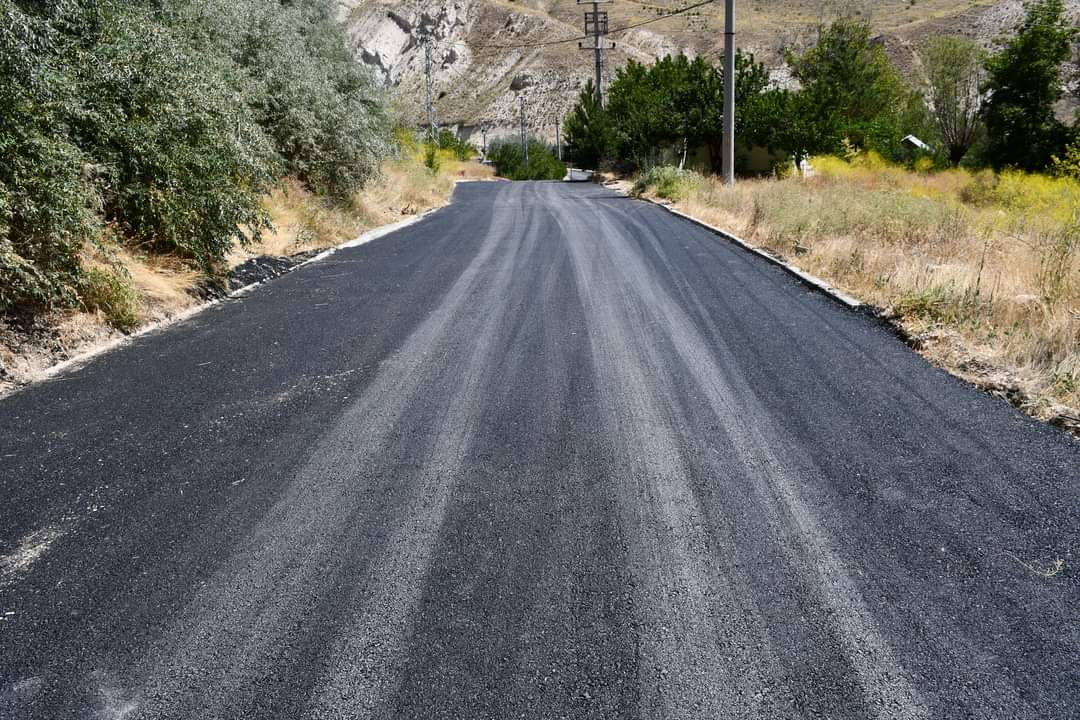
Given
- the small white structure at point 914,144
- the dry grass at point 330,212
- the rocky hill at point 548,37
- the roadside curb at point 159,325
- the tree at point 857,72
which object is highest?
the rocky hill at point 548,37

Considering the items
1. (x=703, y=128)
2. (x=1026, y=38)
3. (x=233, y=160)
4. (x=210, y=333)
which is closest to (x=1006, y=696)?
(x=210, y=333)

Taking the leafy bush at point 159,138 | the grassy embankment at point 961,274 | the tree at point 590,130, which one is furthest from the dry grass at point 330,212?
the tree at point 590,130

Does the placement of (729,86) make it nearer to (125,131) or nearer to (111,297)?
(125,131)

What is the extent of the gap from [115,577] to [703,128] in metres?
36.1

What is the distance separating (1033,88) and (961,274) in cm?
4266

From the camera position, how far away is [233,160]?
9.80m

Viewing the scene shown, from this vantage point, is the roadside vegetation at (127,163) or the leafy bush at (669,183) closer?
the roadside vegetation at (127,163)

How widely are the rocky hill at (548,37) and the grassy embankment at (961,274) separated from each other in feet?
252

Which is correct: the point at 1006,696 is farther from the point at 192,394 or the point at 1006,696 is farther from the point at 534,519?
the point at 192,394

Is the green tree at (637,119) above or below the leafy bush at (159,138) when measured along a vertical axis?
above

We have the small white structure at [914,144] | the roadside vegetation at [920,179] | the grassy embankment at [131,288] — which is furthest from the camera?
the small white structure at [914,144]

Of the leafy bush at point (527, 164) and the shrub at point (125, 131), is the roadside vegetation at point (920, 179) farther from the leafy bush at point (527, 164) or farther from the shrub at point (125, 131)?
the shrub at point (125, 131)

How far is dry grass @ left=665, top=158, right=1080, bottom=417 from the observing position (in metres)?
5.73

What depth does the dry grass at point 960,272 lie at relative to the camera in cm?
573
